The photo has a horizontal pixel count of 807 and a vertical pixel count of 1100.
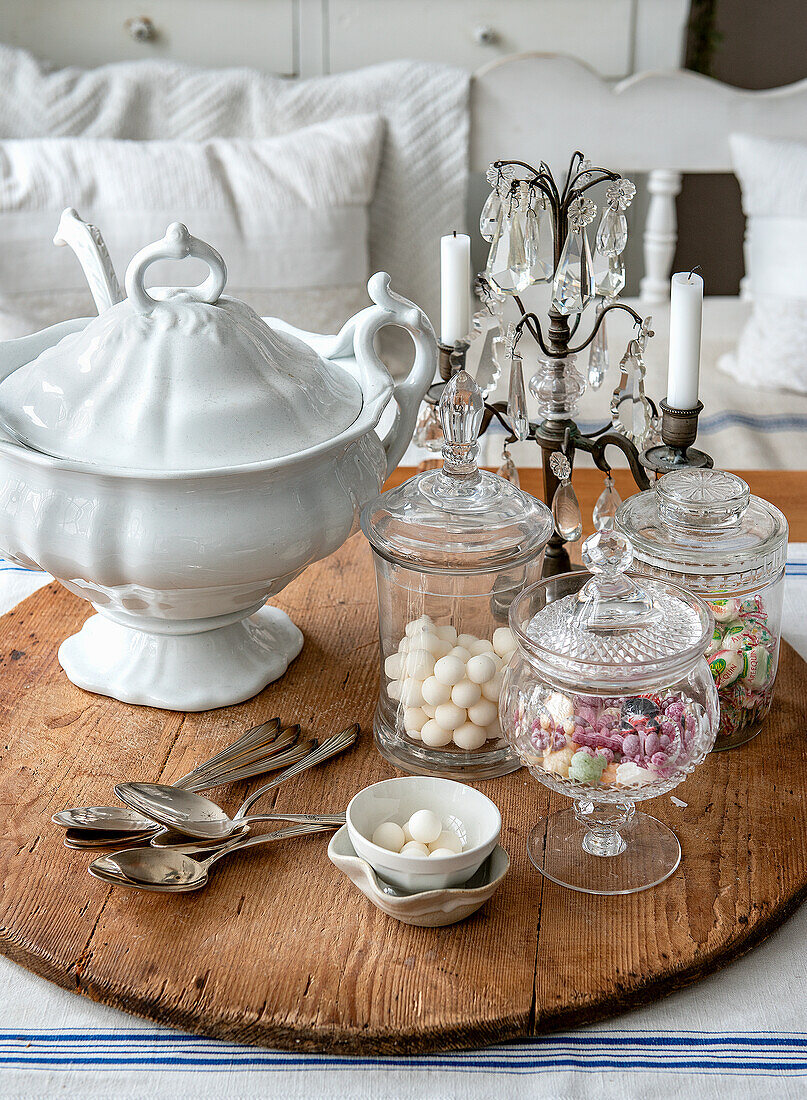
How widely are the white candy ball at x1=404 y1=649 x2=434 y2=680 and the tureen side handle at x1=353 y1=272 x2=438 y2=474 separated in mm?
142

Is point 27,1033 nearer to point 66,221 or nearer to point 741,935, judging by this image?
point 741,935

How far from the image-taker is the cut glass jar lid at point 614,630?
54cm

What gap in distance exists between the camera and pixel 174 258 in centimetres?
64

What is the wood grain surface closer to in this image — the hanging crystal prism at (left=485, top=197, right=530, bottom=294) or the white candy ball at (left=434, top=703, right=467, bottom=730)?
the white candy ball at (left=434, top=703, right=467, bottom=730)

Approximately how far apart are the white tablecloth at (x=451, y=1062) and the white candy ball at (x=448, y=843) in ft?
0.32

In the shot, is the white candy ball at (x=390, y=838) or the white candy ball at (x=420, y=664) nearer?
the white candy ball at (x=390, y=838)

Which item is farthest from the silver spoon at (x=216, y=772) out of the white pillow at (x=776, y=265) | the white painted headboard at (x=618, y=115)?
the white painted headboard at (x=618, y=115)

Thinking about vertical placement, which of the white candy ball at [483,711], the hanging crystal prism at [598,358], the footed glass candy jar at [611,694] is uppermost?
the hanging crystal prism at [598,358]

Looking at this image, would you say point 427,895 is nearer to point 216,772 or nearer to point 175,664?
point 216,772

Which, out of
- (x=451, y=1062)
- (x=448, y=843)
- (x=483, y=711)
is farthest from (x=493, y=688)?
(x=451, y=1062)

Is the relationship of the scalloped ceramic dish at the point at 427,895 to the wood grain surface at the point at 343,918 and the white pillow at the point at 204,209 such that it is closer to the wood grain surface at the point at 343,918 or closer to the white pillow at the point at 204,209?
the wood grain surface at the point at 343,918

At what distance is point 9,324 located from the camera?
5.35 feet

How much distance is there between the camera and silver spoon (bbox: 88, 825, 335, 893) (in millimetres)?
566

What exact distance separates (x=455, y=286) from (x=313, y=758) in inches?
14.4
